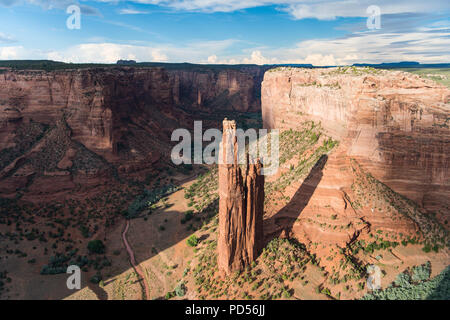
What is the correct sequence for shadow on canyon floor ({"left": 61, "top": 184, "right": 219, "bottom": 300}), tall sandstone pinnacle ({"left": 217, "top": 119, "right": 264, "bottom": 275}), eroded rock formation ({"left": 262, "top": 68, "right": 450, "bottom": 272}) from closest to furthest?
tall sandstone pinnacle ({"left": 217, "top": 119, "right": 264, "bottom": 275}) < eroded rock formation ({"left": 262, "top": 68, "right": 450, "bottom": 272}) < shadow on canyon floor ({"left": 61, "top": 184, "right": 219, "bottom": 300})

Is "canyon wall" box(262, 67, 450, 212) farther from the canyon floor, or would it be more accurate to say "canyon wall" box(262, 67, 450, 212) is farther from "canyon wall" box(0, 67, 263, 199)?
"canyon wall" box(0, 67, 263, 199)

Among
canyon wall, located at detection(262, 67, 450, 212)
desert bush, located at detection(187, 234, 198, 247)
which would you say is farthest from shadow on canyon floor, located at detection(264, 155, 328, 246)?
desert bush, located at detection(187, 234, 198, 247)

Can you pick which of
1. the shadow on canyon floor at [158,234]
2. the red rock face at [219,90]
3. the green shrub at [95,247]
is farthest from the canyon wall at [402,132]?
the red rock face at [219,90]

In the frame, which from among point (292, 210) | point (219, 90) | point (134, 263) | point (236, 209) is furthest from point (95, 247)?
point (219, 90)

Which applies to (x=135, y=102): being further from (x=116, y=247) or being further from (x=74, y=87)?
(x=116, y=247)

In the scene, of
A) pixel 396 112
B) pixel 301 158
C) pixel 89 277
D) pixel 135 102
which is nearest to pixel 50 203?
pixel 89 277

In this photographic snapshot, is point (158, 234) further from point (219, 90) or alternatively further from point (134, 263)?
point (219, 90)
